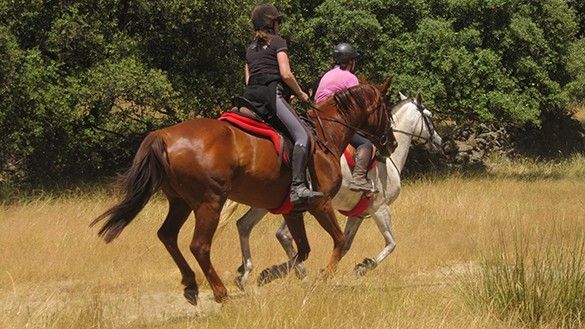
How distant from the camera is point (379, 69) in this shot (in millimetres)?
20750

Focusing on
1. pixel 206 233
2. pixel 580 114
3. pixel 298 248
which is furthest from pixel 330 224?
pixel 580 114

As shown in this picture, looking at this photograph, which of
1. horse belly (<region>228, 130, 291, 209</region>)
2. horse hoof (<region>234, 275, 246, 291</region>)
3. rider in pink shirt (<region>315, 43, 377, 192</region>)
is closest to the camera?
horse belly (<region>228, 130, 291, 209</region>)

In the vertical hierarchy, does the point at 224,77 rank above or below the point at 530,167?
above

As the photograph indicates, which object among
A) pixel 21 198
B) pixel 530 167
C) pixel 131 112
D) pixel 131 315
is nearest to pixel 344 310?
pixel 131 315

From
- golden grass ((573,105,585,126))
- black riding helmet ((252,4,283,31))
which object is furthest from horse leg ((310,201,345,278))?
golden grass ((573,105,585,126))

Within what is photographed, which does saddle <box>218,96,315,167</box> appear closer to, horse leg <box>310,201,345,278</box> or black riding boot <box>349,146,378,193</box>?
horse leg <box>310,201,345,278</box>

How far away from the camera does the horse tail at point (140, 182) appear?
7.98 m

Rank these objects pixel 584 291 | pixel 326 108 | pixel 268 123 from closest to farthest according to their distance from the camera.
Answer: pixel 584 291 → pixel 268 123 → pixel 326 108

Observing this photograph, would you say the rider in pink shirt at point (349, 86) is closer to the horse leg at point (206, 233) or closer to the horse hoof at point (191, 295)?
the horse leg at point (206, 233)

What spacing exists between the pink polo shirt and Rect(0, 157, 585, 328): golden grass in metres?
2.10

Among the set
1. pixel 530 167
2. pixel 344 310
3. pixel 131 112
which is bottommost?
pixel 530 167

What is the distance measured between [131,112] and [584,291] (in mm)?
12466

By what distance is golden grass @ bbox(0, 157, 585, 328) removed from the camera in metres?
6.85

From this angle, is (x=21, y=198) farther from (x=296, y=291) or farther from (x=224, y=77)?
(x=296, y=291)
